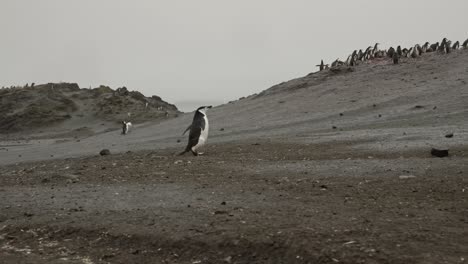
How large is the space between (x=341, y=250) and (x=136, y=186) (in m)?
4.99

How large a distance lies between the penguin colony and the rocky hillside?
14.4m

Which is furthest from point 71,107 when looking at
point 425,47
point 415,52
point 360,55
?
point 425,47

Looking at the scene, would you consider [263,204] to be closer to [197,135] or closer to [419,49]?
[197,135]

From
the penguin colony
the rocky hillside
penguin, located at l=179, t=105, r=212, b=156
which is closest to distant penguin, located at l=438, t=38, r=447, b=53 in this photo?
the penguin colony

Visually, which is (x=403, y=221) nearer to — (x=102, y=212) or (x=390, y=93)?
(x=102, y=212)

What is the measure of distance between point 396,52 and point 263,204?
2499cm

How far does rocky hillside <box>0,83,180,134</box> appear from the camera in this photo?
41750 millimetres

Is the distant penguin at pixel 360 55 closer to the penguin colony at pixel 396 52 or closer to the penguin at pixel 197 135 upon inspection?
the penguin colony at pixel 396 52

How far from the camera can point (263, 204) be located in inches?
276

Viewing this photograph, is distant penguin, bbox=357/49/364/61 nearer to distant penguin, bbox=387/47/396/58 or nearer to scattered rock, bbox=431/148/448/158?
distant penguin, bbox=387/47/396/58

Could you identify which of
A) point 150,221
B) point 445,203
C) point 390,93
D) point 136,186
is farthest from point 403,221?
point 390,93

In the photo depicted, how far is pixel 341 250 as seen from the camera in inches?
193

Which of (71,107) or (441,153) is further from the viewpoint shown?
(71,107)

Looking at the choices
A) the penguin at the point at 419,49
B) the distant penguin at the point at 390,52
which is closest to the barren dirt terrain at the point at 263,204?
the penguin at the point at 419,49
